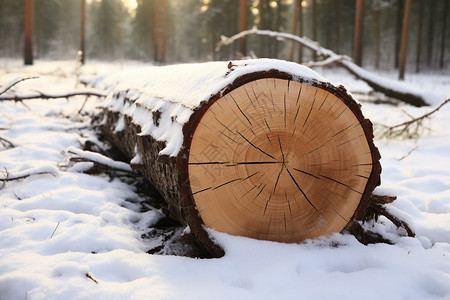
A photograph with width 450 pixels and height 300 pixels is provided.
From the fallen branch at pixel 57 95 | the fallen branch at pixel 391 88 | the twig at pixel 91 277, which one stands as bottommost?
the twig at pixel 91 277

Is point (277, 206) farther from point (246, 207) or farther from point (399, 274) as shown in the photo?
point (399, 274)

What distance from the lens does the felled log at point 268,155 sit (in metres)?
1.92

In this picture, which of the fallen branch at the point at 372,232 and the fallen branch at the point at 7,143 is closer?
the fallen branch at the point at 372,232

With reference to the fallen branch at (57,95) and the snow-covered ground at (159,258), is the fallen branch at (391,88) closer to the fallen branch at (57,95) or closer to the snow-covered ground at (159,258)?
the snow-covered ground at (159,258)

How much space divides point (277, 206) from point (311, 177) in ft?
0.95

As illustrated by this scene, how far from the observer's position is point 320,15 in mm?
32188

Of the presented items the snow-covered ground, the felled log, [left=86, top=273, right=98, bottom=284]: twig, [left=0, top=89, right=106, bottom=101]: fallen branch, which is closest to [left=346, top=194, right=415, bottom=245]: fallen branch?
the snow-covered ground

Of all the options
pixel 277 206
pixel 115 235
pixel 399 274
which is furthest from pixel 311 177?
pixel 115 235

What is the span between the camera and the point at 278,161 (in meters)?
2.01

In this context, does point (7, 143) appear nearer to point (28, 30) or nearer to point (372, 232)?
point (372, 232)

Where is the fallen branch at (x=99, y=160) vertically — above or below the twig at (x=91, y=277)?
above

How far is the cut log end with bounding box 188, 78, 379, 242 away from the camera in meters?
1.93

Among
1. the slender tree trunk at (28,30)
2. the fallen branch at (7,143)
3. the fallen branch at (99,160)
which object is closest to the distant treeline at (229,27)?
the slender tree trunk at (28,30)

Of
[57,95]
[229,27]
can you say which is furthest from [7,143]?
[229,27]
